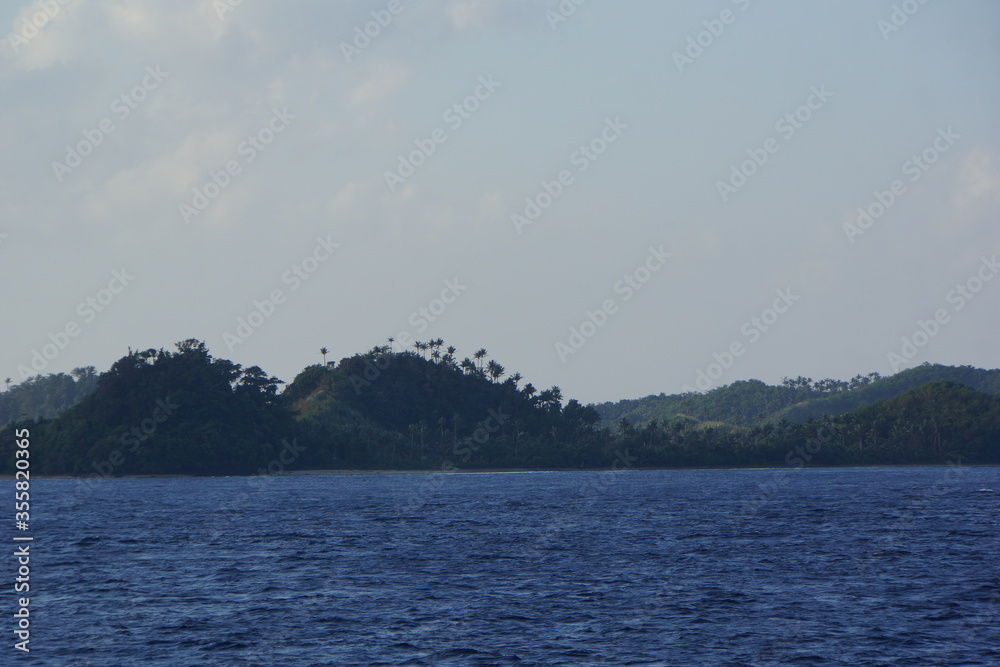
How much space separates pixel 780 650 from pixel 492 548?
121 ft

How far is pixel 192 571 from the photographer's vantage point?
→ 195ft

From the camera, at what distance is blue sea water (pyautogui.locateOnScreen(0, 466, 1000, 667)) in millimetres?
37594

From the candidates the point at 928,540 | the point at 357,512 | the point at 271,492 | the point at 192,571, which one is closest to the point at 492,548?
the point at 192,571

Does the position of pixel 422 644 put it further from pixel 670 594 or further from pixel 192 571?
pixel 192 571

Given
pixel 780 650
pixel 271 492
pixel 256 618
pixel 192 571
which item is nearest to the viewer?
pixel 780 650

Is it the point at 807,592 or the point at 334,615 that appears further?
the point at 807,592

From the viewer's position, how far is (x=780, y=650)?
1462 inches

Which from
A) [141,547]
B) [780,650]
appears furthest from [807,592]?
Result: [141,547]

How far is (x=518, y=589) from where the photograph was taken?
5222 centimetres

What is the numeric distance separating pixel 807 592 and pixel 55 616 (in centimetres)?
3508

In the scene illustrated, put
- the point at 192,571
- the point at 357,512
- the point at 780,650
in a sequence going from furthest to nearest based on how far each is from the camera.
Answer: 1. the point at 357,512
2. the point at 192,571
3. the point at 780,650

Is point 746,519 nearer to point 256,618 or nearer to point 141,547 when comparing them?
point 141,547

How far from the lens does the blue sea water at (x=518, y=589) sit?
37594 millimetres

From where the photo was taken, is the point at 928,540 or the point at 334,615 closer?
the point at 334,615
